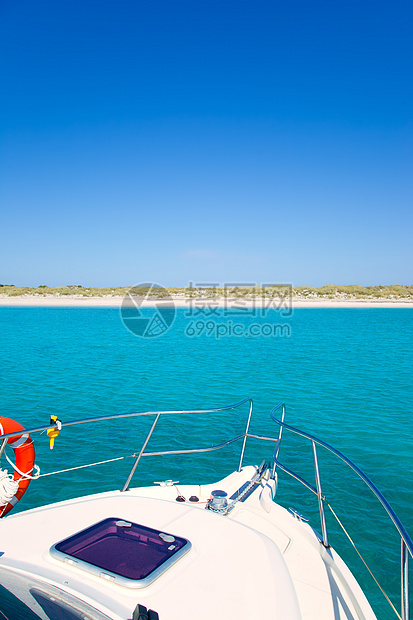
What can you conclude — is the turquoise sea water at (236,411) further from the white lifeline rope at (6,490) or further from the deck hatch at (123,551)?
the deck hatch at (123,551)

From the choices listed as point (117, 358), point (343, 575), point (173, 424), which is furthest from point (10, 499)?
point (117, 358)

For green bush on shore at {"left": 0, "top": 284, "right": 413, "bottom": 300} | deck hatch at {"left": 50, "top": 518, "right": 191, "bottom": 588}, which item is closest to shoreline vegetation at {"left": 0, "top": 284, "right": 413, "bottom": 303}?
green bush on shore at {"left": 0, "top": 284, "right": 413, "bottom": 300}

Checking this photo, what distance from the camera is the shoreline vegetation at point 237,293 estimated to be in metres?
73.1

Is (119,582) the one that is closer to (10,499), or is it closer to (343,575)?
(343,575)

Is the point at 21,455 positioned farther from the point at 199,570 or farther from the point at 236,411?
the point at 236,411

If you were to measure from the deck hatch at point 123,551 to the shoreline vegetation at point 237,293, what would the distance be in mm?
67611

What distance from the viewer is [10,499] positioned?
3434 millimetres

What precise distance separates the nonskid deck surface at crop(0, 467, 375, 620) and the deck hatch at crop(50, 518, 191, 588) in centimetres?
4

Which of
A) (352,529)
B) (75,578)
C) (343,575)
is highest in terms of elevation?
(75,578)

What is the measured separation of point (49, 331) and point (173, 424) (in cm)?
2184

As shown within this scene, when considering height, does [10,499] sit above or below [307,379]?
above

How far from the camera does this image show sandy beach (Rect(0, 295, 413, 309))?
219 feet

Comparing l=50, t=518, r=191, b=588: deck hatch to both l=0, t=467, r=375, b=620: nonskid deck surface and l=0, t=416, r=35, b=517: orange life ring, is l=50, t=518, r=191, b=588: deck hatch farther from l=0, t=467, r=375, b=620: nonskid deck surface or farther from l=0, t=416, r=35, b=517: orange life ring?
l=0, t=416, r=35, b=517: orange life ring

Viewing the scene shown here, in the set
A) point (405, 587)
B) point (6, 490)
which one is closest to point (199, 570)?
point (405, 587)
